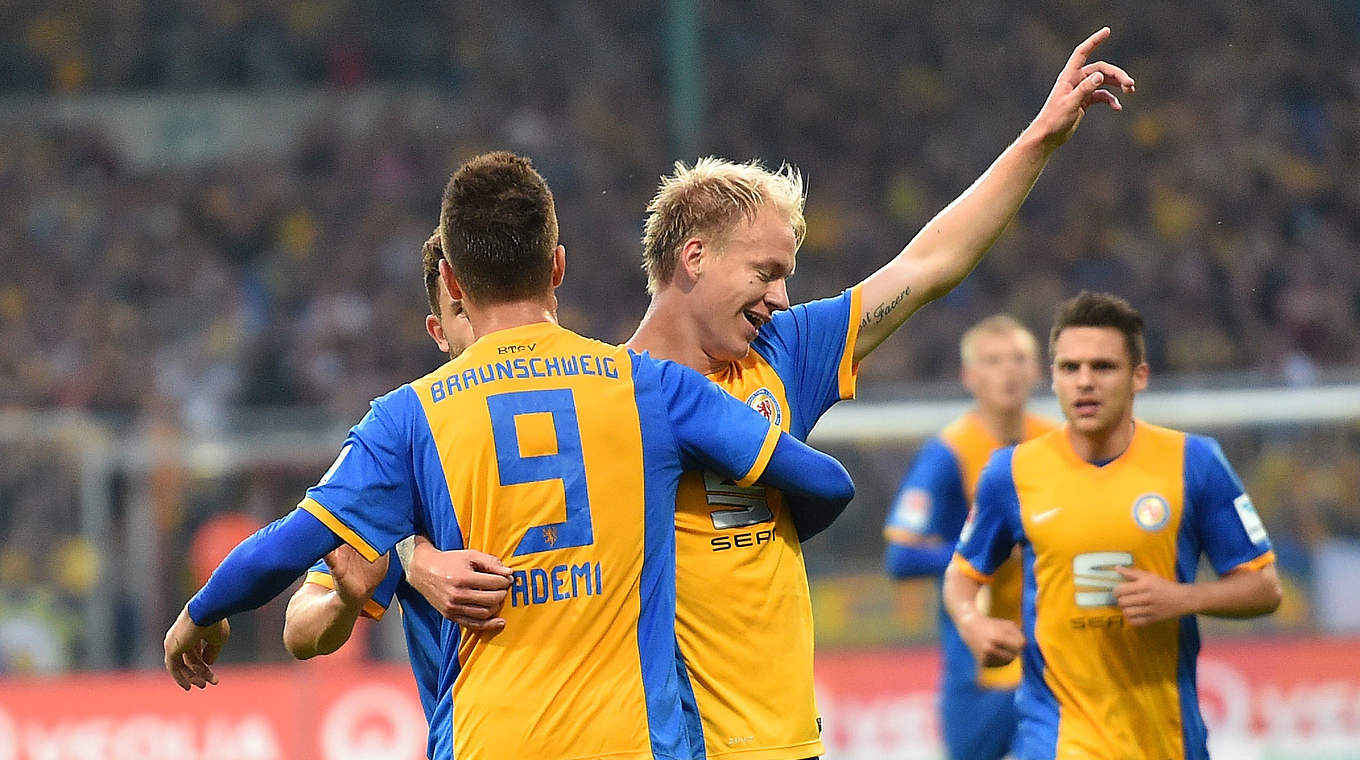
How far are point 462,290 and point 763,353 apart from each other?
0.84 metres

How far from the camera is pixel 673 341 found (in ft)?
12.0

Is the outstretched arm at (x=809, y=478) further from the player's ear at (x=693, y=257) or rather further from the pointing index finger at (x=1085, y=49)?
the pointing index finger at (x=1085, y=49)

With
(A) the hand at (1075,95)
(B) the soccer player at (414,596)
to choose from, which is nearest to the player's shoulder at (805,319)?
(A) the hand at (1075,95)

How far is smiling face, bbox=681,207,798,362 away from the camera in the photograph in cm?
357

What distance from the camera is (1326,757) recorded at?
878cm

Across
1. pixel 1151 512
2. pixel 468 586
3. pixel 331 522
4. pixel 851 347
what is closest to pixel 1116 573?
pixel 1151 512

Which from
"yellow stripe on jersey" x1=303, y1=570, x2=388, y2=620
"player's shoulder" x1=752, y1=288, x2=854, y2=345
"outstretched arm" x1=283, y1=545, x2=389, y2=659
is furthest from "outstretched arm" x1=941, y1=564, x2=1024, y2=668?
"outstretched arm" x1=283, y1=545, x2=389, y2=659

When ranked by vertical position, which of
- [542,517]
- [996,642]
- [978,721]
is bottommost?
[978,721]

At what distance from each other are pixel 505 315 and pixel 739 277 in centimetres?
64

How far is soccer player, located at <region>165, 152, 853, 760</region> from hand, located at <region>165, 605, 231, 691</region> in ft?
0.03

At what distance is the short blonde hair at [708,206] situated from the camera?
360 centimetres

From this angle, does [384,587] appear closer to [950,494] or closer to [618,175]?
[950,494]

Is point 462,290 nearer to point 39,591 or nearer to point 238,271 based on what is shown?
point 39,591

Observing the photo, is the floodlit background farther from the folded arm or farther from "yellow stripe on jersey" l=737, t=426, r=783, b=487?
"yellow stripe on jersey" l=737, t=426, r=783, b=487
